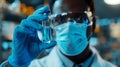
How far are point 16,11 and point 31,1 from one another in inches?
5.1

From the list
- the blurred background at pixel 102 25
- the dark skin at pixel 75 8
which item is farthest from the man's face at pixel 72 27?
the blurred background at pixel 102 25

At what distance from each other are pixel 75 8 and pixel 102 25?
90cm

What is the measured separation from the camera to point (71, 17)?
3.23 ft

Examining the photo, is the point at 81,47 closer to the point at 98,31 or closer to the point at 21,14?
the point at 21,14

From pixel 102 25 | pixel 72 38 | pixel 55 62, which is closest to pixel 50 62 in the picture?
pixel 55 62

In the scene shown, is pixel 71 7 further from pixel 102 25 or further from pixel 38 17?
pixel 102 25

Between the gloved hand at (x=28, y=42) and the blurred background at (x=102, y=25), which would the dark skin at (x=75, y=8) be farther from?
the blurred background at (x=102, y=25)

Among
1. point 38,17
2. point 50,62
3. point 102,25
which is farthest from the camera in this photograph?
point 102,25

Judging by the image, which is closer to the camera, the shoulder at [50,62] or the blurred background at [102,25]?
the shoulder at [50,62]

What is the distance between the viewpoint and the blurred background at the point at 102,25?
1808mm

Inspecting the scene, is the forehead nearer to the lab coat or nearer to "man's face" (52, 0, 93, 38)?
"man's face" (52, 0, 93, 38)

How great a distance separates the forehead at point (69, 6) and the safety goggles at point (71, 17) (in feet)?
0.06

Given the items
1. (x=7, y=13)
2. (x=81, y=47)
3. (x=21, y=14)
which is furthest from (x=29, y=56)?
(x=7, y=13)

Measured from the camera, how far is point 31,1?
5.95 ft
